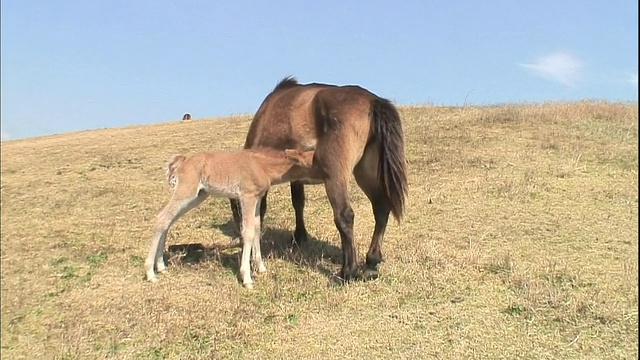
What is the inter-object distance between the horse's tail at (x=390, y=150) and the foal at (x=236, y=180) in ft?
2.53

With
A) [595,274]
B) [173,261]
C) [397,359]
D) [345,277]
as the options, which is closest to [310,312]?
[345,277]

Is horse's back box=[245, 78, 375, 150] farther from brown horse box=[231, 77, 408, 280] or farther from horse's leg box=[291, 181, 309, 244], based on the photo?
horse's leg box=[291, 181, 309, 244]

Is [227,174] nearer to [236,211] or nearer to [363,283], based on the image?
[236,211]

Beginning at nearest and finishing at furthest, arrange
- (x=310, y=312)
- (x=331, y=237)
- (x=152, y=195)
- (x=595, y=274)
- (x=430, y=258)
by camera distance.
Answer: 1. (x=310, y=312)
2. (x=595, y=274)
3. (x=430, y=258)
4. (x=331, y=237)
5. (x=152, y=195)

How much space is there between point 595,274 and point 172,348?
4.22 m

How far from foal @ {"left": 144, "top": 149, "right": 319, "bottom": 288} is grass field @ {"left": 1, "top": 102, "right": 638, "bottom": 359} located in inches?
17.8

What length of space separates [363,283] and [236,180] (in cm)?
176

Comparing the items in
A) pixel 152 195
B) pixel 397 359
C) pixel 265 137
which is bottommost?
pixel 397 359

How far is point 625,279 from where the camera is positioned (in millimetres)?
5734

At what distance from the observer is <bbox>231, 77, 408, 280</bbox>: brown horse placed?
240 inches

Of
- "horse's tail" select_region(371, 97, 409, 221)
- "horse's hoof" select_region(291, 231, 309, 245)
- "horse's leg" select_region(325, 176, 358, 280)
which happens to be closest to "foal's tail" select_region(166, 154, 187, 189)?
"horse's leg" select_region(325, 176, 358, 280)

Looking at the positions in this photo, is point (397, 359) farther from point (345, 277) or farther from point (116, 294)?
point (116, 294)

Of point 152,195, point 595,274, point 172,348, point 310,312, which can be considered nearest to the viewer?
point 172,348

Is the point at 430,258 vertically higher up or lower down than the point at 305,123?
lower down
